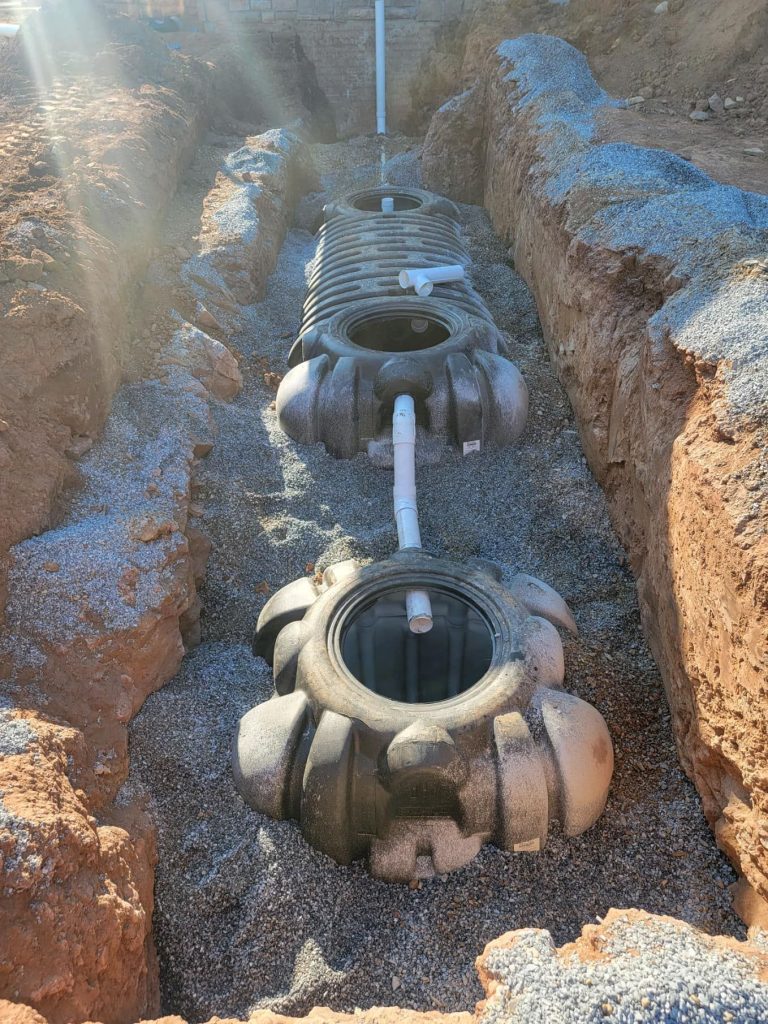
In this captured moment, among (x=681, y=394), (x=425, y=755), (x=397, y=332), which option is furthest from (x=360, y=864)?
(x=397, y=332)

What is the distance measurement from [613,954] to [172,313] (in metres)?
6.12

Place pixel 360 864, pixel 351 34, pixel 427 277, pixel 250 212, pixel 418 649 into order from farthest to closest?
pixel 351 34 → pixel 250 212 → pixel 427 277 → pixel 418 649 → pixel 360 864

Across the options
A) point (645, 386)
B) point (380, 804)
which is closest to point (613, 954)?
point (380, 804)

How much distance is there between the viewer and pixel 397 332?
7.18m

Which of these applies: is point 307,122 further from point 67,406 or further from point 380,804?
point 380,804

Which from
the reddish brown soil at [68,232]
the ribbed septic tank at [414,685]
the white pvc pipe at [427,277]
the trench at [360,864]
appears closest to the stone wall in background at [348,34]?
the reddish brown soil at [68,232]

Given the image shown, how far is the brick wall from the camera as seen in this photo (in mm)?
15148

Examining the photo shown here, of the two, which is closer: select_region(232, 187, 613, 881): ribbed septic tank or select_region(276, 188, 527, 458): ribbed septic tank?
select_region(232, 187, 613, 881): ribbed septic tank

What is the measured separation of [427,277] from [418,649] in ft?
13.0

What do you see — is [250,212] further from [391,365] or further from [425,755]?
[425,755]

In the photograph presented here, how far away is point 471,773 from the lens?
317 centimetres

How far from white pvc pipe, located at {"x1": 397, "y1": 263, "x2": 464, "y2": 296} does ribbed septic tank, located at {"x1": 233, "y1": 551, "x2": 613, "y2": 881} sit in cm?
392

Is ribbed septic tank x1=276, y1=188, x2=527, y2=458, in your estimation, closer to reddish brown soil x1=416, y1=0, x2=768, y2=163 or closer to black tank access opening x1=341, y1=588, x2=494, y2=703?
black tank access opening x1=341, y1=588, x2=494, y2=703

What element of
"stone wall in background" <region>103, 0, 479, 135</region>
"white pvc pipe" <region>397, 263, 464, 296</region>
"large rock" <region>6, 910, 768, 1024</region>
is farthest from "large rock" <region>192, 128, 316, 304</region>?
"large rock" <region>6, 910, 768, 1024</region>
